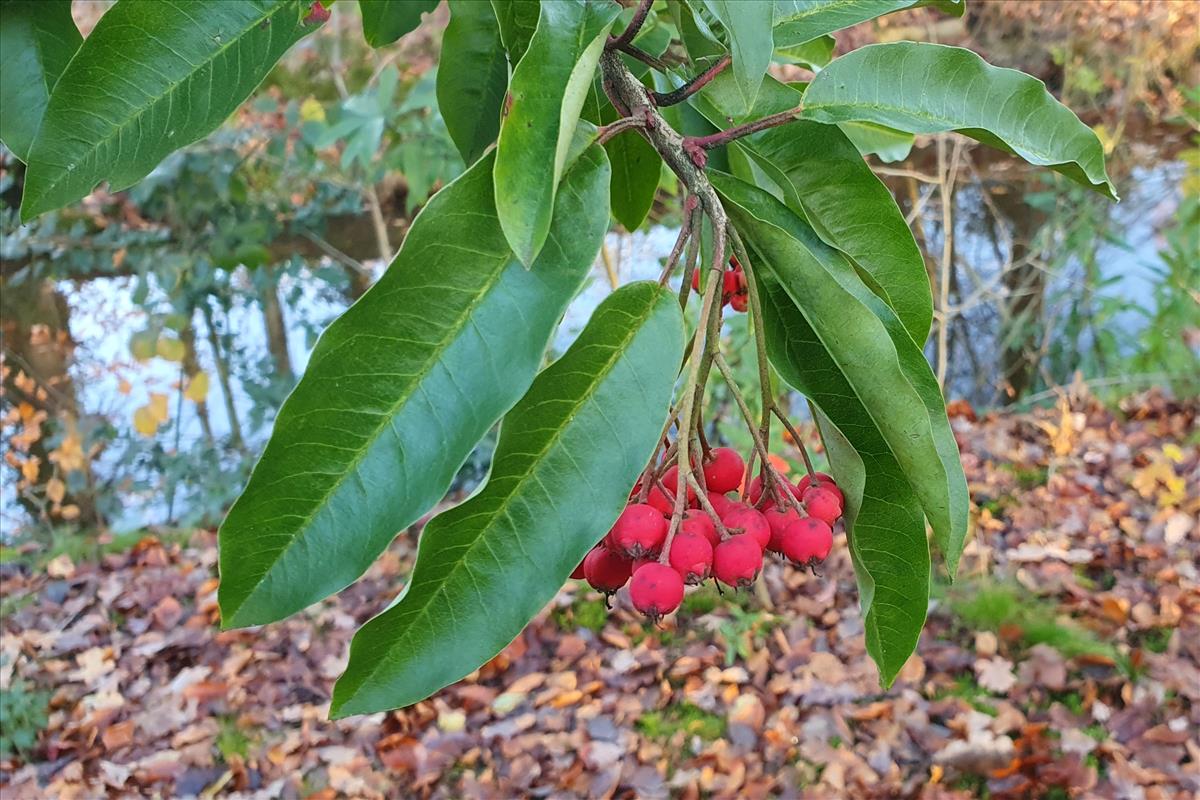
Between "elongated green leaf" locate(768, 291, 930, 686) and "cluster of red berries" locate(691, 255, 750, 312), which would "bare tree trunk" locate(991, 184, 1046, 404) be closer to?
"cluster of red berries" locate(691, 255, 750, 312)

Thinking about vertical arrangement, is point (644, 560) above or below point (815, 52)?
below

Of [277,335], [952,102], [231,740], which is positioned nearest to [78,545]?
[277,335]

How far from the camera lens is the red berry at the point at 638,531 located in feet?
1.98

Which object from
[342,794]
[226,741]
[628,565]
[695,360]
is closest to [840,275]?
[695,360]

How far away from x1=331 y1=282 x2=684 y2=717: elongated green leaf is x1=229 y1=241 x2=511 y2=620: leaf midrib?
5 centimetres

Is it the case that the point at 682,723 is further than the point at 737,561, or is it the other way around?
the point at 682,723

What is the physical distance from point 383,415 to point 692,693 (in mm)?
2051

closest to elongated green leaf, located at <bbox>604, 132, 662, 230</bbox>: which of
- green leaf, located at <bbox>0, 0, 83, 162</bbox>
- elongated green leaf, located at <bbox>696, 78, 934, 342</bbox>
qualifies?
elongated green leaf, located at <bbox>696, 78, 934, 342</bbox>

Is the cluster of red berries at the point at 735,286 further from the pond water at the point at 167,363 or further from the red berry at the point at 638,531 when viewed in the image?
the pond water at the point at 167,363

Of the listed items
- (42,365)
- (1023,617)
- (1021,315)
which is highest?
(1021,315)

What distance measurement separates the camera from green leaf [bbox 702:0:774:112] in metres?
0.50

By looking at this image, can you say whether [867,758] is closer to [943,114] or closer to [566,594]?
[566,594]

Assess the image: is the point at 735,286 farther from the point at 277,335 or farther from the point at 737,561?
the point at 277,335

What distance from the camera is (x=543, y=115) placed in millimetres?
545
